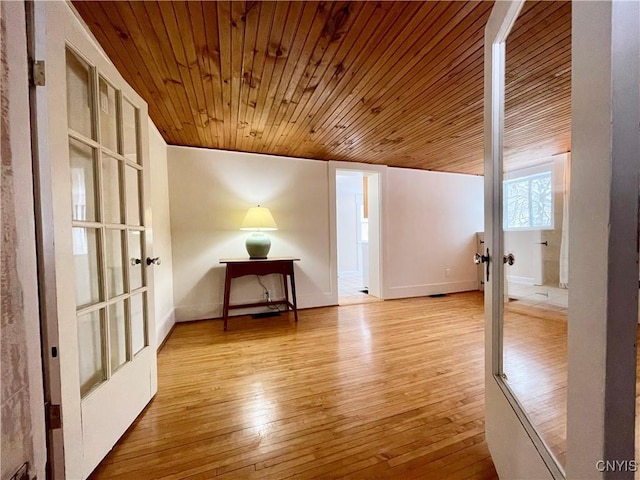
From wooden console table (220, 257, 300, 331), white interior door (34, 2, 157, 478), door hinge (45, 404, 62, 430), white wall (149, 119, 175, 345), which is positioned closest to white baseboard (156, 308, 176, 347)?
white wall (149, 119, 175, 345)

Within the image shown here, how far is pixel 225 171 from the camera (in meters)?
3.11

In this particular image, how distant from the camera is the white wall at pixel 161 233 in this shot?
7.66ft

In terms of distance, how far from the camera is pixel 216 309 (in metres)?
3.08

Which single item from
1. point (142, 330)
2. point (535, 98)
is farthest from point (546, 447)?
point (535, 98)

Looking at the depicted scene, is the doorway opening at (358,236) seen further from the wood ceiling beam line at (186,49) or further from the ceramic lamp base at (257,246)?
the wood ceiling beam line at (186,49)

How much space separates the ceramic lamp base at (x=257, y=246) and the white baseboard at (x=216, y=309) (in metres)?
0.66

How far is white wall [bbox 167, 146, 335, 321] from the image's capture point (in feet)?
9.70

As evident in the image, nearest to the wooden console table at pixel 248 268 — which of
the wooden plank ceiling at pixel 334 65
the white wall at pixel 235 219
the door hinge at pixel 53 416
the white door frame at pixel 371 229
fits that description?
the white wall at pixel 235 219

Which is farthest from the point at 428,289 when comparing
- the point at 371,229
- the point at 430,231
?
the point at 371,229

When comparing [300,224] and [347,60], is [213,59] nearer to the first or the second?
[347,60]

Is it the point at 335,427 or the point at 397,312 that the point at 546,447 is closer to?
the point at 335,427

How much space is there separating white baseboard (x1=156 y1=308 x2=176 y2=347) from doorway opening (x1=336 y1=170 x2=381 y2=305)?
7.12 ft

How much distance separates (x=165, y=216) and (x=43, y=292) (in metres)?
2.23

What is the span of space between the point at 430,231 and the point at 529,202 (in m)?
2.90
